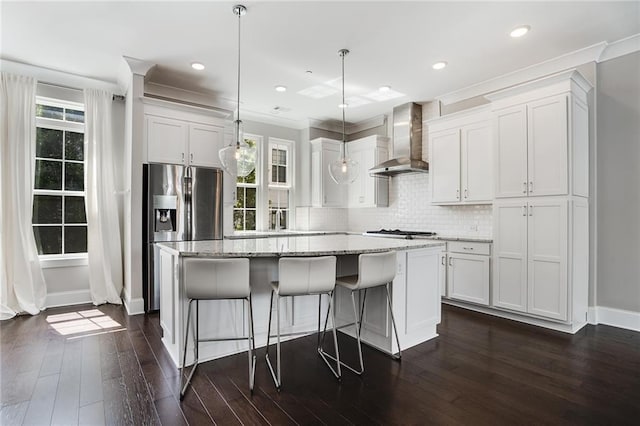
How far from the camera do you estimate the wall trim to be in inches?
151

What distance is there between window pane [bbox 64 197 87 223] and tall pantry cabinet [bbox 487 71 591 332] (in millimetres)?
5204

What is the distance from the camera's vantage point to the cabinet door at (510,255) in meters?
3.62

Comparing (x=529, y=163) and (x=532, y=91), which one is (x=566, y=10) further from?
(x=529, y=163)

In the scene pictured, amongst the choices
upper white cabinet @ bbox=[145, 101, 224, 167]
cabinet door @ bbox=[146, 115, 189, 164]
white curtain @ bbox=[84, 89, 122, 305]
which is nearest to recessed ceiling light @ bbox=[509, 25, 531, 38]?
upper white cabinet @ bbox=[145, 101, 224, 167]

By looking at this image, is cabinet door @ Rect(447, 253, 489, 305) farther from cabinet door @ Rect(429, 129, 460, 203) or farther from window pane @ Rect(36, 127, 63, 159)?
window pane @ Rect(36, 127, 63, 159)

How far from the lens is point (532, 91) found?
358cm

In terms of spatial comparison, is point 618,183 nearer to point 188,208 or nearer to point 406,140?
point 406,140

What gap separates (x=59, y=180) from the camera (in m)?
4.25

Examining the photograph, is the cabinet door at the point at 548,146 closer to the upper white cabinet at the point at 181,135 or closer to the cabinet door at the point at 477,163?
the cabinet door at the point at 477,163

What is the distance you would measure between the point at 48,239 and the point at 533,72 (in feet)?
20.5

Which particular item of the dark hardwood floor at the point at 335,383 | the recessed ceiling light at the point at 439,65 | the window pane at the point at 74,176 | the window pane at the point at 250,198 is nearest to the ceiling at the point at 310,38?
the recessed ceiling light at the point at 439,65

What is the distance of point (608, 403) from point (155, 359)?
10.3ft

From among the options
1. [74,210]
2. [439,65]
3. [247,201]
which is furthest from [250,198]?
[439,65]

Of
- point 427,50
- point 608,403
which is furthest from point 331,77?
point 608,403
